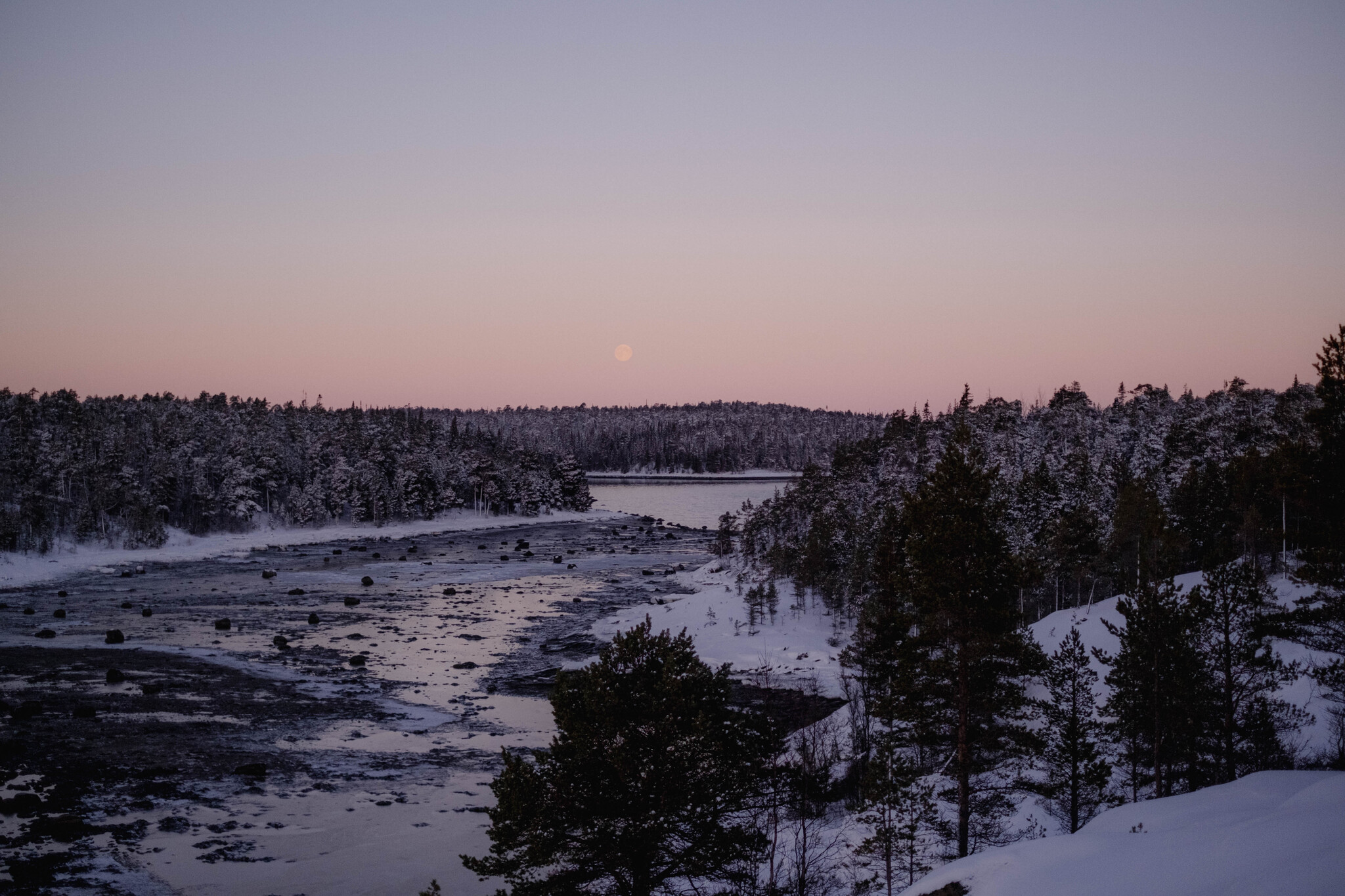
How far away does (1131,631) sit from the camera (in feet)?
76.2

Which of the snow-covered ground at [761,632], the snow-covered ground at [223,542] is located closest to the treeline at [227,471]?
the snow-covered ground at [223,542]

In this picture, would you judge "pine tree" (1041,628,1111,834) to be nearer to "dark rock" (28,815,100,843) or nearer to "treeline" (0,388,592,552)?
"dark rock" (28,815,100,843)

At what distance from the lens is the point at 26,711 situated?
33.3 meters

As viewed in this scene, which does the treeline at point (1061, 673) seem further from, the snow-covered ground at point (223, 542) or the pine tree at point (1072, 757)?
the snow-covered ground at point (223, 542)

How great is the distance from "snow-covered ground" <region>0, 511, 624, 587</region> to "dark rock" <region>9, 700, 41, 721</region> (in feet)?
144

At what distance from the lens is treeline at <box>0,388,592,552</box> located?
8725 centimetres

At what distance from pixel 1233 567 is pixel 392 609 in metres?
55.4

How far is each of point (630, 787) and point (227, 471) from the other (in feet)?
359

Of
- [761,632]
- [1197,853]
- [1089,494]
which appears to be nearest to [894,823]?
[1197,853]

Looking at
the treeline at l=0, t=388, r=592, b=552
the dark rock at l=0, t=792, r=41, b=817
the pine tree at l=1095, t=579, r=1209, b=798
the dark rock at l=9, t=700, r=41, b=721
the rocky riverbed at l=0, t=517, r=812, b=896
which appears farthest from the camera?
the treeline at l=0, t=388, r=592, b=552

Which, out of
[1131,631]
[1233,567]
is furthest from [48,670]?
[1233,567]

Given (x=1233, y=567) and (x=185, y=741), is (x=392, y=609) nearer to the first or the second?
(x=185, y=741)

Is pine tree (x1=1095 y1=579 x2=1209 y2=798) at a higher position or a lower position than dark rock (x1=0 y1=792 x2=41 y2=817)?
higher

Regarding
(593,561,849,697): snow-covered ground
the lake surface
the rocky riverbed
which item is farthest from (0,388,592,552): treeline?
(593,561,849,697): snow-covered ground
